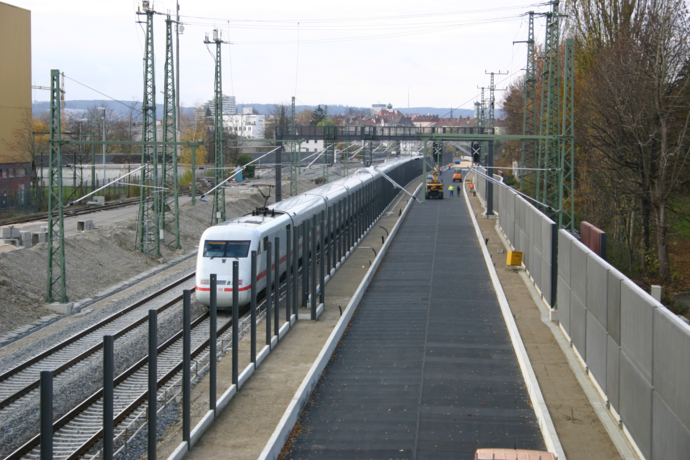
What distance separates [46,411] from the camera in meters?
6.87

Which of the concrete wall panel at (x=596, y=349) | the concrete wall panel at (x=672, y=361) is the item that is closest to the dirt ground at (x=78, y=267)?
the concrete wall panel at (x=596, y=349)

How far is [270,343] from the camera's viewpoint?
16.2 metres

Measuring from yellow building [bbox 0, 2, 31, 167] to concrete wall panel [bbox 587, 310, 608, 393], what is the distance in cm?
5114

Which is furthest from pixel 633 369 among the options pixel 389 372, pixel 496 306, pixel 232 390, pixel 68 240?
pixel 68 240

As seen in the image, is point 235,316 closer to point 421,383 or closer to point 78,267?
point 421,383

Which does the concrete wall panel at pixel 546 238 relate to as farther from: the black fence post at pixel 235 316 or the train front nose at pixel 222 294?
the black fence post at pixel 235 316

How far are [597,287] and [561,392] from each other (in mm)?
2187

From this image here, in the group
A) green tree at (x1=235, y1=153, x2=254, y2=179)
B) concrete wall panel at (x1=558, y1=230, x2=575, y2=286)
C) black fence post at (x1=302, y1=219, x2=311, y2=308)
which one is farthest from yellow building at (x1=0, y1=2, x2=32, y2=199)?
concrete wall panel at (x1=558, y1=230, x2=575, y2=286)

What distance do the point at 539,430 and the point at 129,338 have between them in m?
11.0

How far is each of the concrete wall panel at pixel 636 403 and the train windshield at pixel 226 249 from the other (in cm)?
1185

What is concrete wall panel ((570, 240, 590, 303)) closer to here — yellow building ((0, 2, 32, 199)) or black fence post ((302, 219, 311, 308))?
black fence post ((302, 219, 311, 308))

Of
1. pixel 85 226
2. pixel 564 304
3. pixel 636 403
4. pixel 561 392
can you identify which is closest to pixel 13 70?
pixel 85 226

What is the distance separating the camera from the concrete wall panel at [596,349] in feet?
40.9

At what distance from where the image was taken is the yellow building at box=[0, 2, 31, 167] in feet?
175
